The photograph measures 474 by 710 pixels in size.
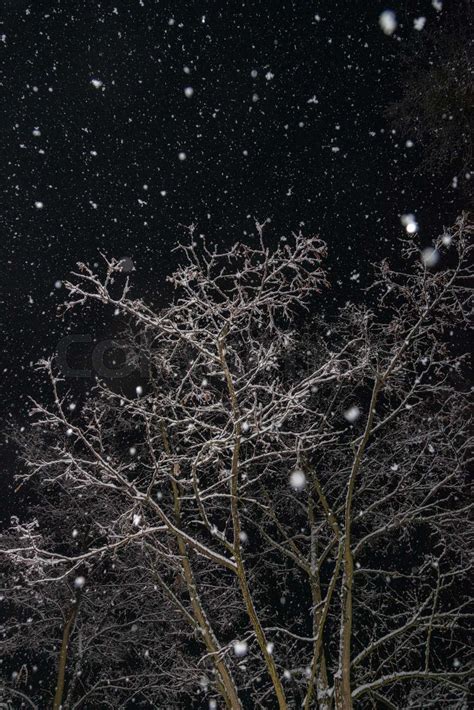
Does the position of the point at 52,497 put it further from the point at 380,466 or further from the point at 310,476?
the point at 380,466

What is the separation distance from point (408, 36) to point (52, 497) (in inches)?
524

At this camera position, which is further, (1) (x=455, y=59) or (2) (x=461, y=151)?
(2) (x=461, y=151)

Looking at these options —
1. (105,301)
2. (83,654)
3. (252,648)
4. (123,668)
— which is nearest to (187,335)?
(105,301)

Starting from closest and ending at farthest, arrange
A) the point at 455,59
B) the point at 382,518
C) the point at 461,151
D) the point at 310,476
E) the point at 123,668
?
the point at 455,59 < the point at 461,151 < the point at 382,518 < the point at 310,476 < the point at 123,668

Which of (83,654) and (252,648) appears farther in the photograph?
(83,654)

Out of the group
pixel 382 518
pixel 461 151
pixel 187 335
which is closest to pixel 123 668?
pixel 382 518

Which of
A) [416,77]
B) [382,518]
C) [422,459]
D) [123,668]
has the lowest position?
[123,668]

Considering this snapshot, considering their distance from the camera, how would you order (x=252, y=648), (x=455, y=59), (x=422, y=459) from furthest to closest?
(x=252, y=648)
(x=422, y=459)
(x=455, y=59)

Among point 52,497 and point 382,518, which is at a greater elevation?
point 382,518

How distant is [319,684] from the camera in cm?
837

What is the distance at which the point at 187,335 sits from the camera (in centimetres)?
489

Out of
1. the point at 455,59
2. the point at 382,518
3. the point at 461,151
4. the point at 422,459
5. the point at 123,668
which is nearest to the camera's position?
the point at 455,59

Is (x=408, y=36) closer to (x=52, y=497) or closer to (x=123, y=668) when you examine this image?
(x=52, y=497)

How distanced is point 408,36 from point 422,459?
7029 millimetres
